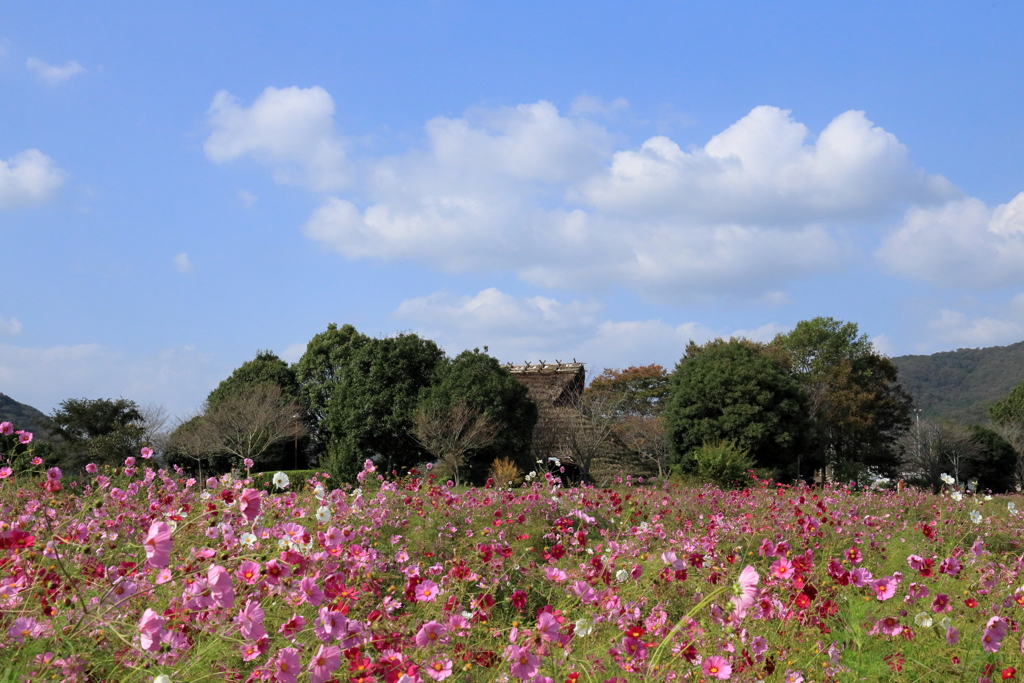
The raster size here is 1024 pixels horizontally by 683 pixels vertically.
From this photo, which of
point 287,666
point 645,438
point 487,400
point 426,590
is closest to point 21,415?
point 487,400

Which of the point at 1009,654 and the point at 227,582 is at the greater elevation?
the point at 227,582

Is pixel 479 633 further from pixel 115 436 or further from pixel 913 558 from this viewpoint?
pixel 115 436

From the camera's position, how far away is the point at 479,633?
3441mm

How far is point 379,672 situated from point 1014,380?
69966mm

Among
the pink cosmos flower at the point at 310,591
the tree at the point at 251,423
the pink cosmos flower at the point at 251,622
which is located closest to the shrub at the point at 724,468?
the tree at the point at 251,423

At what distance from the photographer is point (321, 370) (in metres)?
26.9

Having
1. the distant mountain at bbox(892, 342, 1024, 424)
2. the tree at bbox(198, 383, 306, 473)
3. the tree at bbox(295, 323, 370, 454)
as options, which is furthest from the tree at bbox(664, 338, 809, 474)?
the distant mountain at bbox(892, 342, 1024, 424)

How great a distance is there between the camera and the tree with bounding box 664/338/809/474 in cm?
2222

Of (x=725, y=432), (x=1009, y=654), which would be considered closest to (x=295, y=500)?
(x=1009, y=654)

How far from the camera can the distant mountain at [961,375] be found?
57125mm

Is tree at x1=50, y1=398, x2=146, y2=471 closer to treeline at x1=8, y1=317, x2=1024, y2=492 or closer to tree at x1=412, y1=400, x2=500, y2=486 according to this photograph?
treeline at x1=8, y1=317, x2=1024, y2=492

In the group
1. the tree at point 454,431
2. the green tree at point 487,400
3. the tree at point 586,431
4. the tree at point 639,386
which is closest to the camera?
the tree at point 454,431

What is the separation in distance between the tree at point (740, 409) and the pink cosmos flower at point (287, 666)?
68.5 ft

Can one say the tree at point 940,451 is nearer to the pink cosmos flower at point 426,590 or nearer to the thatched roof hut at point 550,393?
the thatched roof hut at point 550,393
